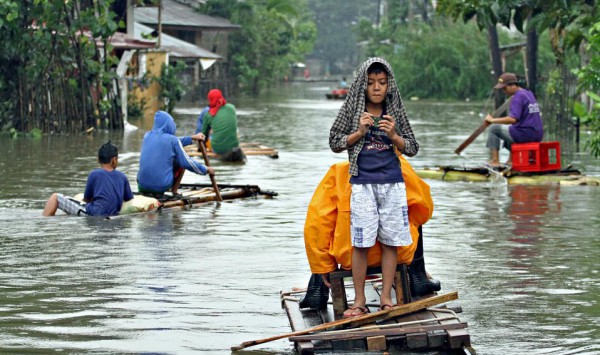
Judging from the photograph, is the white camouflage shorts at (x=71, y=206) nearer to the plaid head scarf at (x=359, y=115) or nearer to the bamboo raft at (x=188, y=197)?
the bamboo raft at (x=188, y=197)

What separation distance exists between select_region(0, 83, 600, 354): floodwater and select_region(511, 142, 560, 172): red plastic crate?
469 millimetres

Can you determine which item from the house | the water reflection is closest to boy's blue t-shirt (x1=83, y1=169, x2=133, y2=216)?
the water reflection

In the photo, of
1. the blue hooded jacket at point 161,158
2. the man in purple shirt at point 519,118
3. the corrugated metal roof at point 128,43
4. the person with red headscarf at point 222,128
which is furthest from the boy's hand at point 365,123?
the corrugated metal roof at point 128,43

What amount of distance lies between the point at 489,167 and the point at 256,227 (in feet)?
21.0

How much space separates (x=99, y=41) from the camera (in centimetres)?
3516

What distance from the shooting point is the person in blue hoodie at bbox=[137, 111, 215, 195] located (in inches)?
606

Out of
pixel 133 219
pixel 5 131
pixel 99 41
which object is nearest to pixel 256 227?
pixel 133 219

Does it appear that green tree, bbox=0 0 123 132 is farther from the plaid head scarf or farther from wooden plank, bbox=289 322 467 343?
wooden plank, bbox=289 322 467 343

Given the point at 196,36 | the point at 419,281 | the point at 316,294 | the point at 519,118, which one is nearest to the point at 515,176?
the point at 519,118

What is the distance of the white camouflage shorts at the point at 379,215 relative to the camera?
796 centimetres

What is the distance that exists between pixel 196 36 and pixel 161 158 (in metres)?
50.4

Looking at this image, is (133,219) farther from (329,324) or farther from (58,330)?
(329,324)

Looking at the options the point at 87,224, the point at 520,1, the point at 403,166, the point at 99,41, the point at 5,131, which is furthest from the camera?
the point at 99,41

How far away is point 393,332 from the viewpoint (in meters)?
7.52
